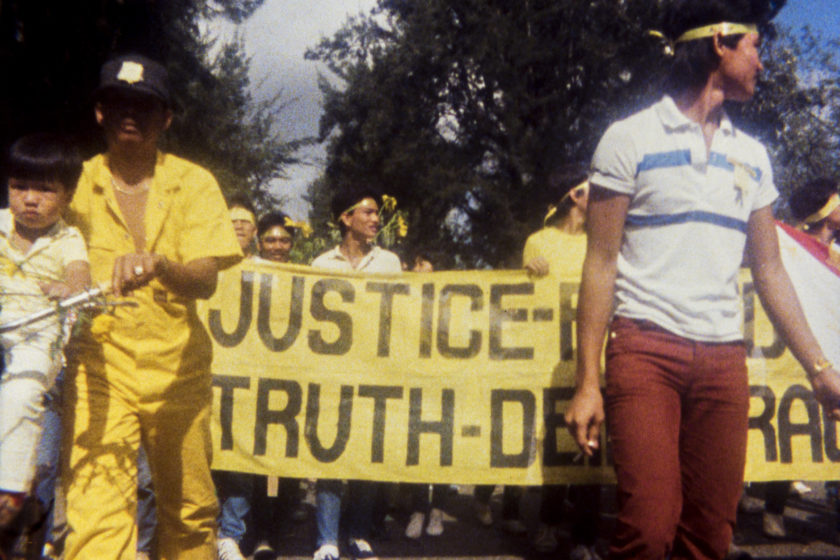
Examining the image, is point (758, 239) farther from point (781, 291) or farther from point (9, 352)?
point (9, 352)

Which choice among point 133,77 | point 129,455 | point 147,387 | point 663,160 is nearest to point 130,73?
point 133,77

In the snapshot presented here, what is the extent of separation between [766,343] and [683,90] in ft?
9.80

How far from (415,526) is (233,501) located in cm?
133

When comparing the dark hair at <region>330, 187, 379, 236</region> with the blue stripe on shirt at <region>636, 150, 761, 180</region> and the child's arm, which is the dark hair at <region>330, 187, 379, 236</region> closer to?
the child's arm

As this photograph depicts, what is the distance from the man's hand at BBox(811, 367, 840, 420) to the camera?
308cm

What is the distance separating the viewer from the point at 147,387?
3.30 m

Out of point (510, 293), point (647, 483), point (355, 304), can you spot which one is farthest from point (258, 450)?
point (647, 483)

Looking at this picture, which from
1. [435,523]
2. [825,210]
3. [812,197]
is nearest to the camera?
[825,210]

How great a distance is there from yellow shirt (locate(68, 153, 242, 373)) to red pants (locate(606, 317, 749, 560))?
1.53 metres

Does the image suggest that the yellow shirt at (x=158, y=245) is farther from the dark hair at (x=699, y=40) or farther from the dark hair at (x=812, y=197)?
the dark hair at (x=812, y=197)

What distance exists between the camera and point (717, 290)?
291 cm

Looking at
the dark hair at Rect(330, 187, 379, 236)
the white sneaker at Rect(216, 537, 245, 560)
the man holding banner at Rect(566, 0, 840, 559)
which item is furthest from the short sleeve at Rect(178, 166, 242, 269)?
the dark hair at Rect(330, 187, 379, 236)

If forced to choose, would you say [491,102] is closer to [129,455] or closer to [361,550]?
[361,550]

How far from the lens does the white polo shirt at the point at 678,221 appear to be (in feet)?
9.43
